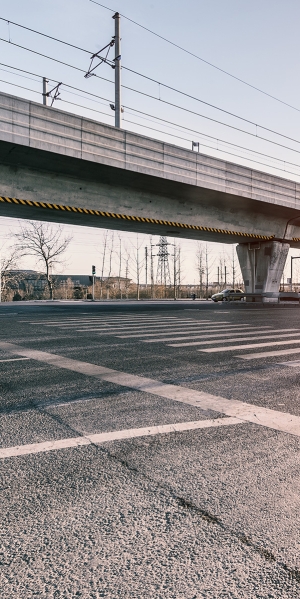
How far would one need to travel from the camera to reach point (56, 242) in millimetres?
48406

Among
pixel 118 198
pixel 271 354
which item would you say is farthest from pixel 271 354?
pixel 118 198

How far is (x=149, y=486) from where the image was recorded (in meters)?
2.45

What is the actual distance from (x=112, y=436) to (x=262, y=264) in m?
30.6

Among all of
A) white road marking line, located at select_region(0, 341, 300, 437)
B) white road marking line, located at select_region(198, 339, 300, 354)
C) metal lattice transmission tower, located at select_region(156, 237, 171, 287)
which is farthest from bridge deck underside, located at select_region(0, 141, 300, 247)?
metal lattice transmission tower, located at select_region(156, 237, 171, 287)

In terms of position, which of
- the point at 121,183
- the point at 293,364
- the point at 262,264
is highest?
the point at 121,183

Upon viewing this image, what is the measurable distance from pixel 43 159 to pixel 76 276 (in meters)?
79.7

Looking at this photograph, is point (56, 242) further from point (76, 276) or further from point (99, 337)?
point (76, 276)

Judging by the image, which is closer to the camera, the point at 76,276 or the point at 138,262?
the point at 138,262

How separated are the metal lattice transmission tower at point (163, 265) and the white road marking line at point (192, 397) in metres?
62.1

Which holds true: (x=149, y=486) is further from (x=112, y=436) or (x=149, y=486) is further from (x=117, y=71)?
Answer: (x=117, y=71)

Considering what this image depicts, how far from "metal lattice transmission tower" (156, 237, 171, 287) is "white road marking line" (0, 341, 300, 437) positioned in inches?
2446

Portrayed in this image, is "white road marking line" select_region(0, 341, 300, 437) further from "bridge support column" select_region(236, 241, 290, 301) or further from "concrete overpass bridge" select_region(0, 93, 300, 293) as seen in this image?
"bridge support column" select_region(236, 241, 290, 301)

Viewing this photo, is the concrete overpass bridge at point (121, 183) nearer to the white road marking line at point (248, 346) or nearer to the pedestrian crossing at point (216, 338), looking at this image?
the pedestrian crossing at point (216, 338)

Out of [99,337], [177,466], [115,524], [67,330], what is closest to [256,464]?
[177,466]
